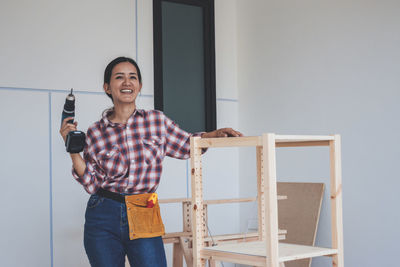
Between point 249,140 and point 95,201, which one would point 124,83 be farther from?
point 249,140

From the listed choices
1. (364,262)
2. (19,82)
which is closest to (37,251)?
(19,82)

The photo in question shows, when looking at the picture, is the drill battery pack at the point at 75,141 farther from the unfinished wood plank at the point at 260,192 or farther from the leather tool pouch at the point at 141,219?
the unfinished wood plank at the point at 260,192

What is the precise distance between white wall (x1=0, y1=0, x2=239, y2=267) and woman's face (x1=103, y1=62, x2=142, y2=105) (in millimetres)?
1746

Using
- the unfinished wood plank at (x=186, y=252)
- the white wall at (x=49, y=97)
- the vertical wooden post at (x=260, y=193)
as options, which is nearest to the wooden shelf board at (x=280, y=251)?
the vertical wooden post at (x=260, y=193)

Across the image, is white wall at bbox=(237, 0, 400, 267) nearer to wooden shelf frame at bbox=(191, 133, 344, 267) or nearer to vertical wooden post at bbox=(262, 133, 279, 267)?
wooden shelf frame at bbox=(191, 133, 344, 267)

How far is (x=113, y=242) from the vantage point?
2143 mm

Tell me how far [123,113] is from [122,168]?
256mm

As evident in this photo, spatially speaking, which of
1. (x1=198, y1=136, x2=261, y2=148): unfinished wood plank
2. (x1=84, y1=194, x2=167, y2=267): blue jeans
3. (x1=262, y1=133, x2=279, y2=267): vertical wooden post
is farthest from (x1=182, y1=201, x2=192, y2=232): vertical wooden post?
(x1=262, y1=133, x2=279, y2=267): vertical wooden post

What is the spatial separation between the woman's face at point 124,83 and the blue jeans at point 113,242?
433 mm

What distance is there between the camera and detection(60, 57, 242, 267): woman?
214 centimetres

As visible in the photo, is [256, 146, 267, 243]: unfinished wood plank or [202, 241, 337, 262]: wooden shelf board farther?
[256, 146, 267, 243]: unfinished wood plank

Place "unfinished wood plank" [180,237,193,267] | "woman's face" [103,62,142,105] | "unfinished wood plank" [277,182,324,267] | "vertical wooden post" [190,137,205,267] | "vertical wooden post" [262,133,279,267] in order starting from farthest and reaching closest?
"unfinished wood plank" [277,182,324,267] < "unfinished wood plank" [180,237,193,267] < "woman's face" [103,62,142,105] < "vertical wooden post" [190,137,205,267] < "vertical wooden post" [262,133,279,267]

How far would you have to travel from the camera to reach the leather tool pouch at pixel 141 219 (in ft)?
7.00

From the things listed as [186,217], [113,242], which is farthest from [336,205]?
[186,217]
